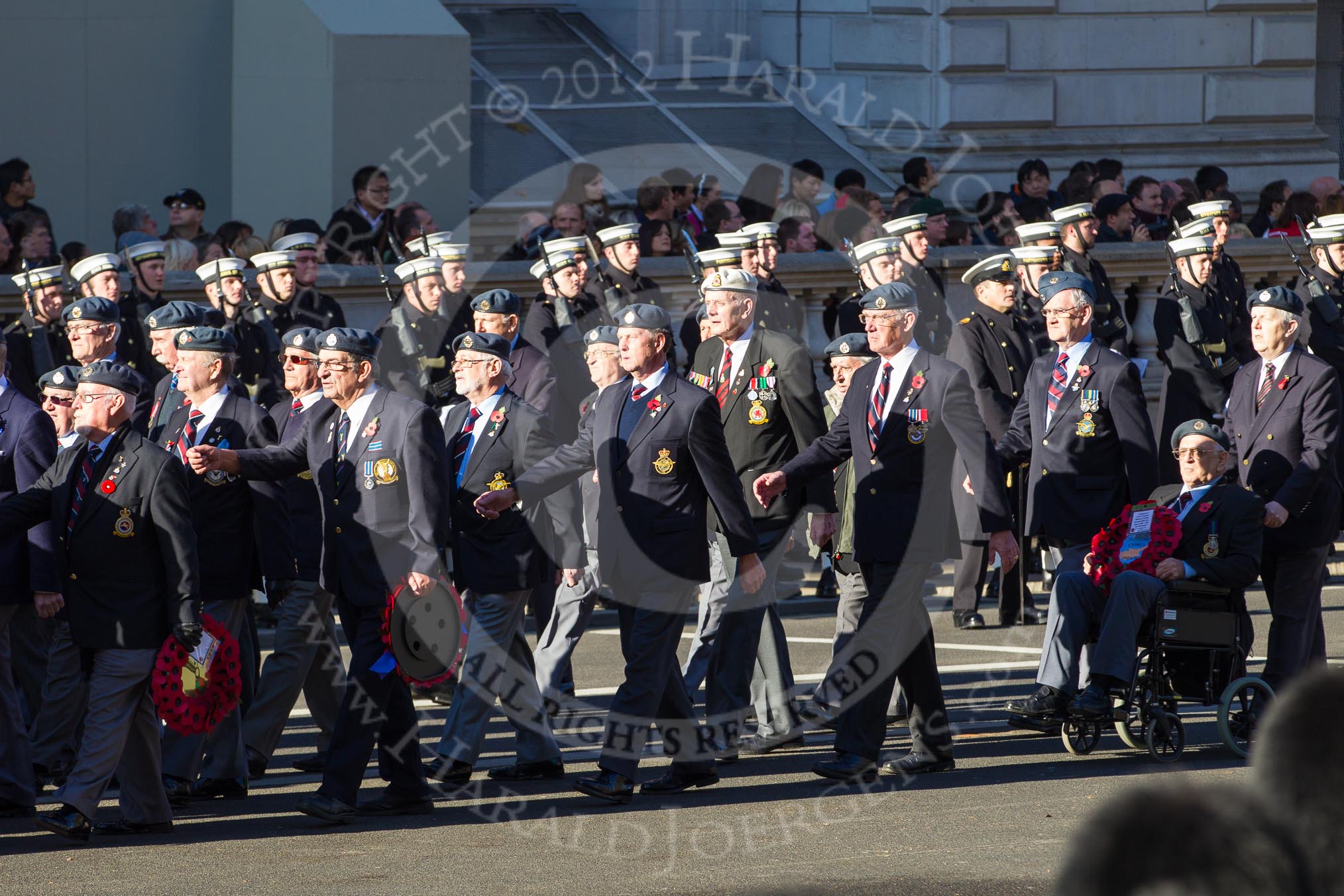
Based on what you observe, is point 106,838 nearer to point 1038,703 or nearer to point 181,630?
point 181,630

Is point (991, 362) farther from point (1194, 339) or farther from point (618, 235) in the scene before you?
point (618, 235)

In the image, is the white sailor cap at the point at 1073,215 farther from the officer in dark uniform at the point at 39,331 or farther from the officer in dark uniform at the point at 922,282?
the officer in dark uniform at the point at 39,331

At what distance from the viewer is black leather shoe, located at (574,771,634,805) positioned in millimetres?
7797

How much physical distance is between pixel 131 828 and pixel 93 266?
470cm

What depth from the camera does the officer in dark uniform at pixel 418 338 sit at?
12117mm

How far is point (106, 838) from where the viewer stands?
290 inches

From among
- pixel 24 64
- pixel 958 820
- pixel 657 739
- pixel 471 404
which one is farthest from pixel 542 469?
pixel 24 64

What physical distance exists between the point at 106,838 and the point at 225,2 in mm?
12176

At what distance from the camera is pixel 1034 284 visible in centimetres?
1255

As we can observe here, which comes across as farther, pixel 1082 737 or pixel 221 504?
pixel 1082 737

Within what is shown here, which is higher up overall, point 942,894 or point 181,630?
point 181,630

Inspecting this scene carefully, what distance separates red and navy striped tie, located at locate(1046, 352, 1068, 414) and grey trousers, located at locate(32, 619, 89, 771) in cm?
451

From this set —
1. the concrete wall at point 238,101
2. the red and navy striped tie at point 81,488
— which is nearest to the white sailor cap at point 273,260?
the red and navy striped tie at point 81,488

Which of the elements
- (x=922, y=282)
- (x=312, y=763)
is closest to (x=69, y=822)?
(x=312, y=763)
